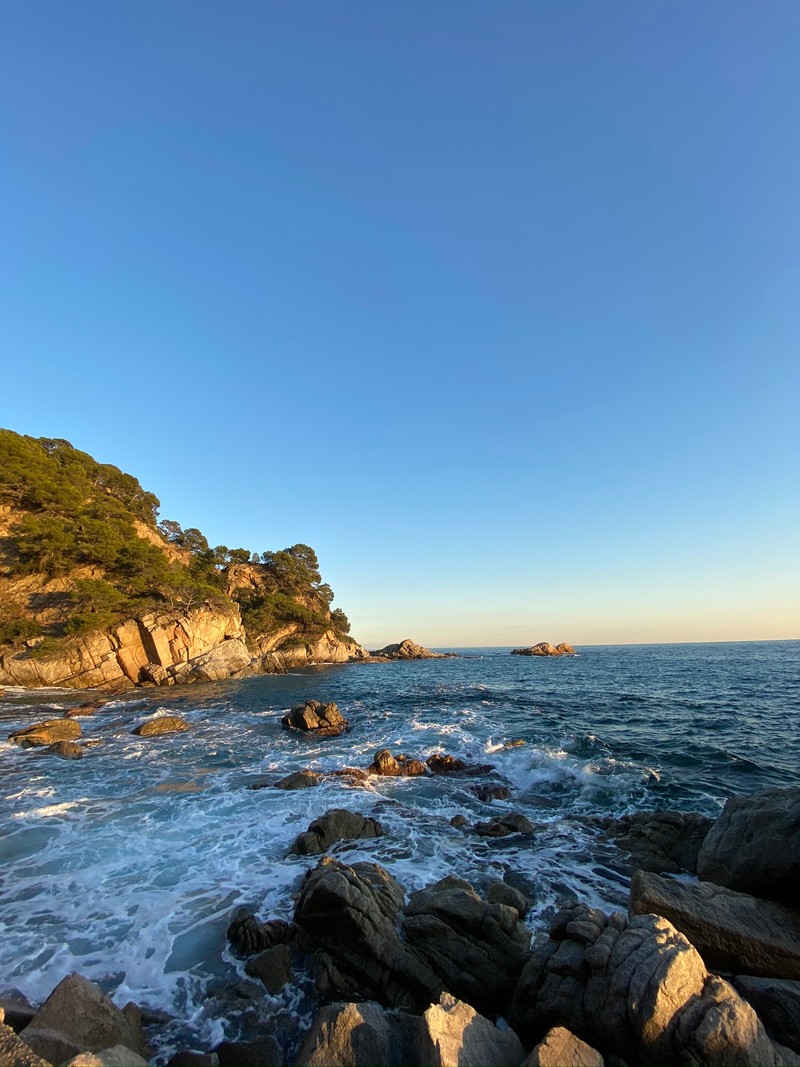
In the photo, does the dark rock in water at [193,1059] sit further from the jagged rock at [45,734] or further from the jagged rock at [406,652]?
the jagged rock at [406,652]

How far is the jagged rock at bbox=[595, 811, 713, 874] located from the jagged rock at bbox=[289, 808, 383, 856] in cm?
644

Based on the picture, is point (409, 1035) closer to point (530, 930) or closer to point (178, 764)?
point (530, 930)

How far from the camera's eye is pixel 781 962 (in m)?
6.43

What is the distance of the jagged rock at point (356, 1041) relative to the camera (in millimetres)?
5066

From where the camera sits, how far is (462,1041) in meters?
4.88

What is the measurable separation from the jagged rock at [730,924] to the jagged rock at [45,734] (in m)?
23.9

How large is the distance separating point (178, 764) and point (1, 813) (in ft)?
19.9

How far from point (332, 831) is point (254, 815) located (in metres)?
3.07

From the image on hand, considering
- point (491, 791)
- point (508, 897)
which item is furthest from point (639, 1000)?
point (491, 791)

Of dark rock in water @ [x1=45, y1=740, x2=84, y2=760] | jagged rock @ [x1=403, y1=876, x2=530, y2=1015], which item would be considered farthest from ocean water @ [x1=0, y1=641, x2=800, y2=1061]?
jagged rock @ [x1=403, y1=876, x2=530, y2=1015]

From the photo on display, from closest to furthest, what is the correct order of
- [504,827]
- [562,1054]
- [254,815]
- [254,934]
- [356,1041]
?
1. [562,1054]
2. [356,1041]
3. [254,934]
4. [504,827]
5. [254,815]

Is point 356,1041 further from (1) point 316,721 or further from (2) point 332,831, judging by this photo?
(1) point 316,721

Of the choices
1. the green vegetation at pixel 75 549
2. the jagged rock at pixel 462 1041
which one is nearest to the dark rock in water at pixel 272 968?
the jagged rock at pixel 462 1041

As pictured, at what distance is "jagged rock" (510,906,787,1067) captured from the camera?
4605mm
